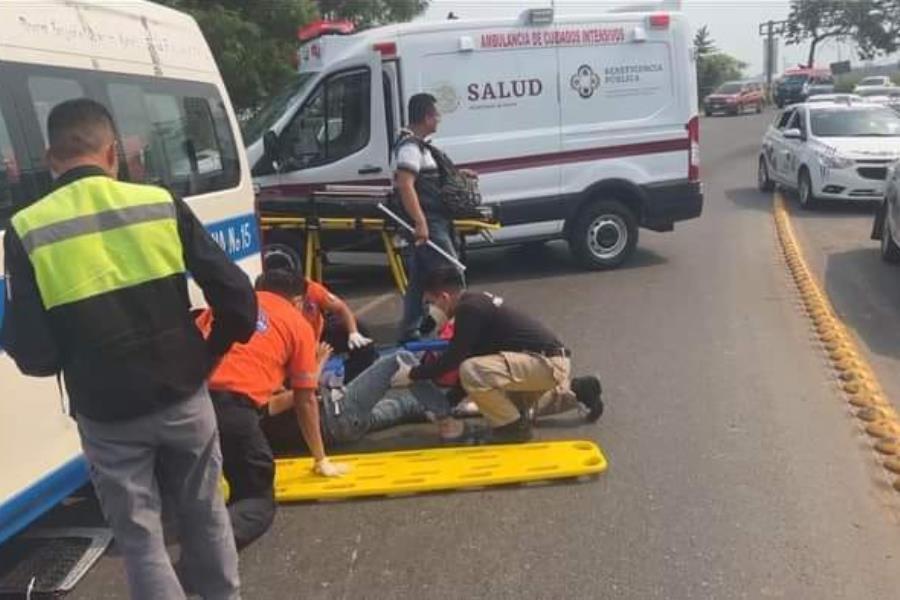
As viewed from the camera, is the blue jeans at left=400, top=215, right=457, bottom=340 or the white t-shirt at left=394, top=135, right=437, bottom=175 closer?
the white t-shirt at left=394, top=135, right=437, bottom=175

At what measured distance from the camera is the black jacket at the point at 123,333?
9.09ft

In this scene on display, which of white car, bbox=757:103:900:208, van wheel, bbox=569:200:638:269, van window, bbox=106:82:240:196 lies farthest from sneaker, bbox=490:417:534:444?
white car, bbox=757:103:900:208

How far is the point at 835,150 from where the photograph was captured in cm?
1402

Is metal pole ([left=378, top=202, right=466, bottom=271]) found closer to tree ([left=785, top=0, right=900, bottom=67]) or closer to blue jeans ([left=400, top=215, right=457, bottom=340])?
blue jeans ([left=400, top=215, right=457, bottom=340])

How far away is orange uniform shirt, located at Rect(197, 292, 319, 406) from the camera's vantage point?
437 centimetres

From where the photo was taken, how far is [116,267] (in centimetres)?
276

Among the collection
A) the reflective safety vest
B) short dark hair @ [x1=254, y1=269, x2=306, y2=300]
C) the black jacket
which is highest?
the reflective safety vest

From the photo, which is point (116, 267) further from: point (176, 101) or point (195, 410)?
point (176, 101)

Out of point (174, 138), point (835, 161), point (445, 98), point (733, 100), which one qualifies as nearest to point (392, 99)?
point (445, 98)

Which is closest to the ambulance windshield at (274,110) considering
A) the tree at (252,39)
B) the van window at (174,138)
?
the van window at (174,138)

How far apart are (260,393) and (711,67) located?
79.9m

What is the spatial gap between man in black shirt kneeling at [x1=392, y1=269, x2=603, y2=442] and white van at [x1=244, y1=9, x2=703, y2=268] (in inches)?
179

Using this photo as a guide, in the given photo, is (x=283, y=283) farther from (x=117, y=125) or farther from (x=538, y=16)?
(x=538, y=16)

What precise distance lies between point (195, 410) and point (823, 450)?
10.9 ft
